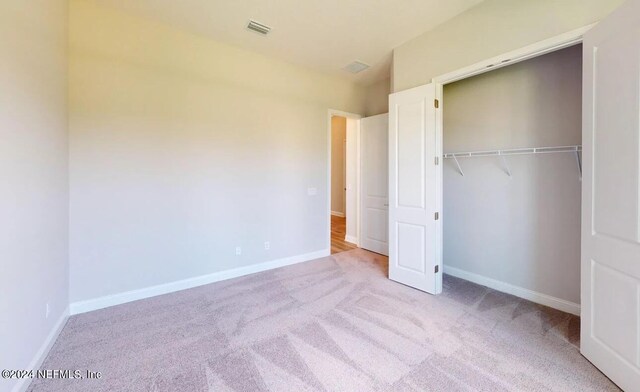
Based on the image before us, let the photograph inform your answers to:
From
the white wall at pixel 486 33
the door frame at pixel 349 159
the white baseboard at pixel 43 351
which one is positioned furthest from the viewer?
the door frame at pixel 349 159

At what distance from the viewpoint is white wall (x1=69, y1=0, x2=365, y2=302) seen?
266cm

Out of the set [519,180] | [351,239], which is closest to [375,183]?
[351,239]

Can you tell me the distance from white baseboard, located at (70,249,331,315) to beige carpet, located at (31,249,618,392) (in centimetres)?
11

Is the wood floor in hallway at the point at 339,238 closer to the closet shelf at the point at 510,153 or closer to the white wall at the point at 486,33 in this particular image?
the closet shelf at the point at 510,153

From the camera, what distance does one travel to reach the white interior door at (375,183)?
4.54 metres

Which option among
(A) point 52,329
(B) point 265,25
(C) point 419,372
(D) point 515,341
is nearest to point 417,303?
(D) point 515,341

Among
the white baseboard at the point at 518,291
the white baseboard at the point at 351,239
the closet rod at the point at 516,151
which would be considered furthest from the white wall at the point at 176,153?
the white baseboard at the point at 518,291

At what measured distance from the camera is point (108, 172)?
2.74 m

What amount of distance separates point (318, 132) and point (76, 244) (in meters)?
3.34

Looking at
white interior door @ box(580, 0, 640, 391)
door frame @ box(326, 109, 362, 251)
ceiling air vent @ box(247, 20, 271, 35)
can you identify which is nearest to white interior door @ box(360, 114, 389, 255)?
door frame @ box(326, 109, 362, 251)

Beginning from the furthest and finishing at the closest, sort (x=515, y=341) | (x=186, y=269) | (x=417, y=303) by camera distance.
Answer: (x=186, y=269) < (x=417, y=303) < (x=515, y=341)

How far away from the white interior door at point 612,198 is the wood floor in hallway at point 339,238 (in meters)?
3.40

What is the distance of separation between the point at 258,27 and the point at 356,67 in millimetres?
1665

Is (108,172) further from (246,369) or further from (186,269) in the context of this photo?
(246,369)
